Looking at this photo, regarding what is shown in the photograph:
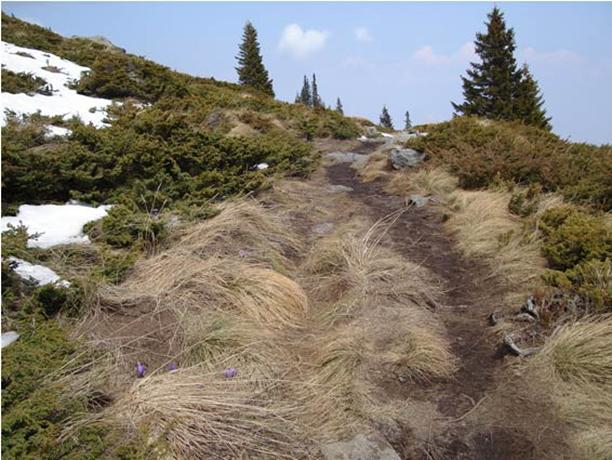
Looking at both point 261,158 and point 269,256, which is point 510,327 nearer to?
point 269,256

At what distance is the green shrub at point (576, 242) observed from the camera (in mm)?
4773

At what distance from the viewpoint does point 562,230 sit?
531 centimetres

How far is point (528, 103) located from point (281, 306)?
27.4 m

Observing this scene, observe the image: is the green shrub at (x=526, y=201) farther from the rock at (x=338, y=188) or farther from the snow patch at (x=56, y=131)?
the snow patch at (x=56, y=131)


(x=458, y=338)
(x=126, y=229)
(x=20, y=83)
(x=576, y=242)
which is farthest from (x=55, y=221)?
(x=20, y=83)

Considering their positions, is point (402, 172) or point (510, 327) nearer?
point (510, 327)

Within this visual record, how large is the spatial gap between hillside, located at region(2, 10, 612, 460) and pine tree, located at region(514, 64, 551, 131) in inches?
800

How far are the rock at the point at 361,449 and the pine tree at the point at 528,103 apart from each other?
26978mm

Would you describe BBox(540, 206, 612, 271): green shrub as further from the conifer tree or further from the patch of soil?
the conifer tree

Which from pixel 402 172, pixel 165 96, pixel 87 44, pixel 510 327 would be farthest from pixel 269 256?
pixel 87 44

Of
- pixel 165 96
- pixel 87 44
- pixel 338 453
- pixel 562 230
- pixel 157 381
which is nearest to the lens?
pixel 338 453

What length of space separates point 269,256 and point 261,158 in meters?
3.55

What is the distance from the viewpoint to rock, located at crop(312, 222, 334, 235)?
676 centimetres

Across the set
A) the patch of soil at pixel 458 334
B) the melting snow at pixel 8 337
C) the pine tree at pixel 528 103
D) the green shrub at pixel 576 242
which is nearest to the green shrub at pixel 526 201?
the patch of soil at pixel 458 334
